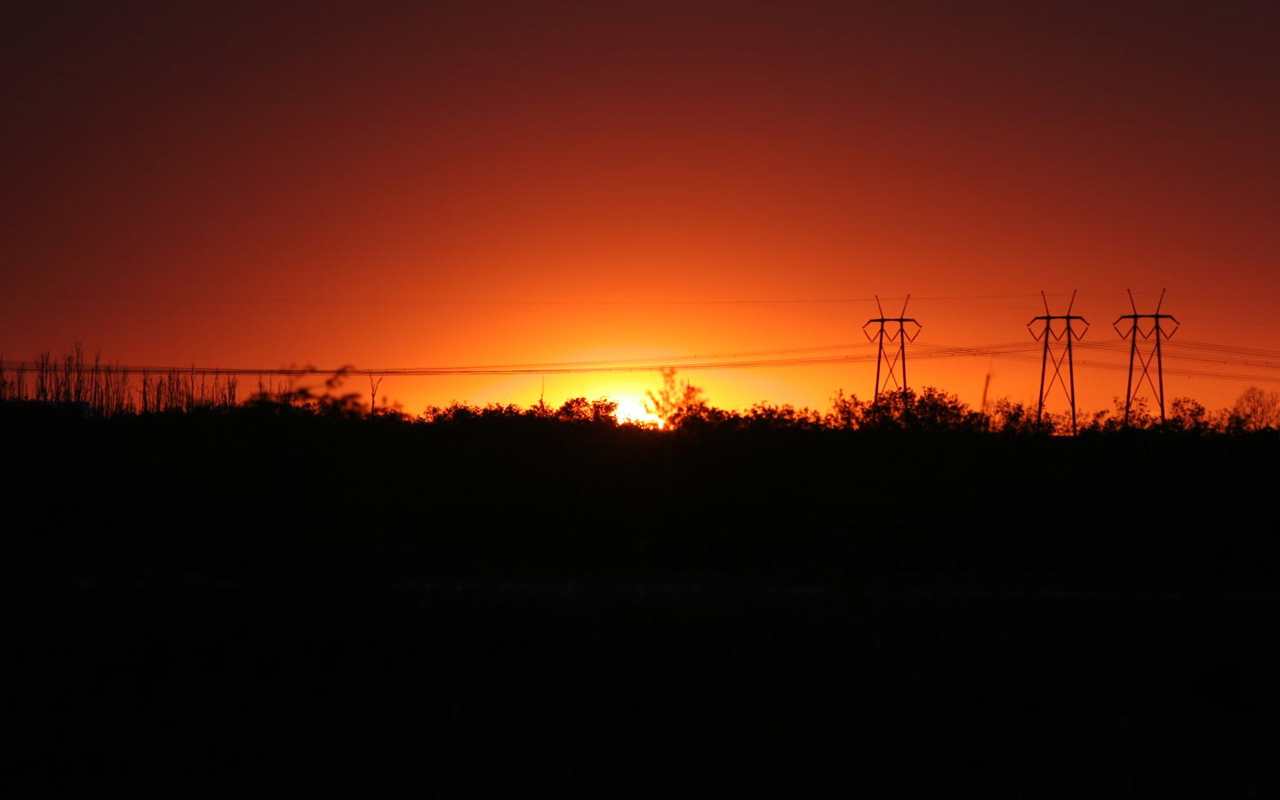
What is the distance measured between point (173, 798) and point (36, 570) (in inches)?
349

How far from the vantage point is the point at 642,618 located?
1998 centimetres

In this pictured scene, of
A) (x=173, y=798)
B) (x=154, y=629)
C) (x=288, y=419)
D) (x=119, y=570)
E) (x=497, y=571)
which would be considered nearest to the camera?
(x=173, y=798)

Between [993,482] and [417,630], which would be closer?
[417,630]

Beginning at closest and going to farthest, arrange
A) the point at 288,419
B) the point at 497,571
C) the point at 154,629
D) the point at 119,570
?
the point at 154,629, the point at 119,570, the point at 497,571, the point at 288,419

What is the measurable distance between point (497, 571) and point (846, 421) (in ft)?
34.5

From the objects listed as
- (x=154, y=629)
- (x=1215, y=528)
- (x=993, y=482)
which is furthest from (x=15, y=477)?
(x=1215, y=528)

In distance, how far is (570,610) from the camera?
66.3ft

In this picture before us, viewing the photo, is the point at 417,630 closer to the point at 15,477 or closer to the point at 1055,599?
the point at 1055,599

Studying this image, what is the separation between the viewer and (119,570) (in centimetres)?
2234

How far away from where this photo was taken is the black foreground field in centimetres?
1719

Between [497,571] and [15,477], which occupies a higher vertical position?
[15,477]

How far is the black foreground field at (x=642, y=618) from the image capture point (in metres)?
17.2

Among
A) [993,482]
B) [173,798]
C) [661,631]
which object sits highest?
[993,482]

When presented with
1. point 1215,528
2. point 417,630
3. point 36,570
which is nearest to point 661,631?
point 417,630
